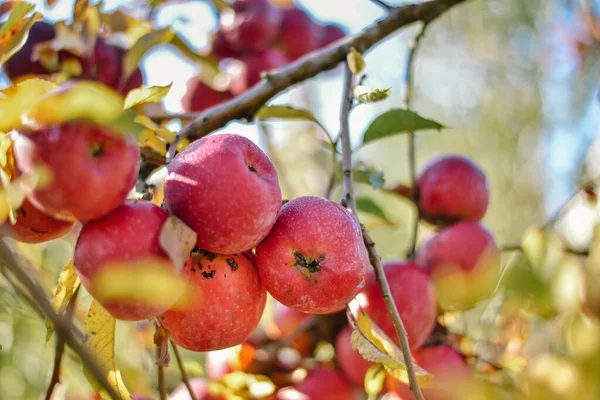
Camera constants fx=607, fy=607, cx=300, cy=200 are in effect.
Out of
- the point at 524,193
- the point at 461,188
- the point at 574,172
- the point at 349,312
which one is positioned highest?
the point at 349,312

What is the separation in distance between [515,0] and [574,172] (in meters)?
0.85

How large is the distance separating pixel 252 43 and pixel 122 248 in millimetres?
882

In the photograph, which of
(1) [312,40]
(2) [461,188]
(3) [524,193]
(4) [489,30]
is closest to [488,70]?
(4) [489,30]

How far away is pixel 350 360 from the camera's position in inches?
33.7

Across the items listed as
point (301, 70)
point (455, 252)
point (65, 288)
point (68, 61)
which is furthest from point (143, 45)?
point (455, 252)

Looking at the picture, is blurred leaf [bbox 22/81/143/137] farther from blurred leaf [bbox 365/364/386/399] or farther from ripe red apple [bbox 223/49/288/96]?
ripe red apple [bbox 223/49/288/96]

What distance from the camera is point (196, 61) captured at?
1097 millimetres

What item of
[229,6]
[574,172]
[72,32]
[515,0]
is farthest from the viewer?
[515,0]

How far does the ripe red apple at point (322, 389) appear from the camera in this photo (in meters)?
0.87

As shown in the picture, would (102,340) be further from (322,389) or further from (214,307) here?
(322,389)

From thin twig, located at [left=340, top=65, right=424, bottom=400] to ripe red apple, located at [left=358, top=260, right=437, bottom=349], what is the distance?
0.51ft

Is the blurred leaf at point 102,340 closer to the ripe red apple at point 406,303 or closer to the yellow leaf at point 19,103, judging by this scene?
the yellow leaf at point 19,103

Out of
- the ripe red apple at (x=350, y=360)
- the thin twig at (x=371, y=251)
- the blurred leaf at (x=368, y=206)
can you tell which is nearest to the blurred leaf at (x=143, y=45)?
the thin twig at (x=371, y=251)

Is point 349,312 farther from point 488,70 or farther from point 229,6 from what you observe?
point 488,70
